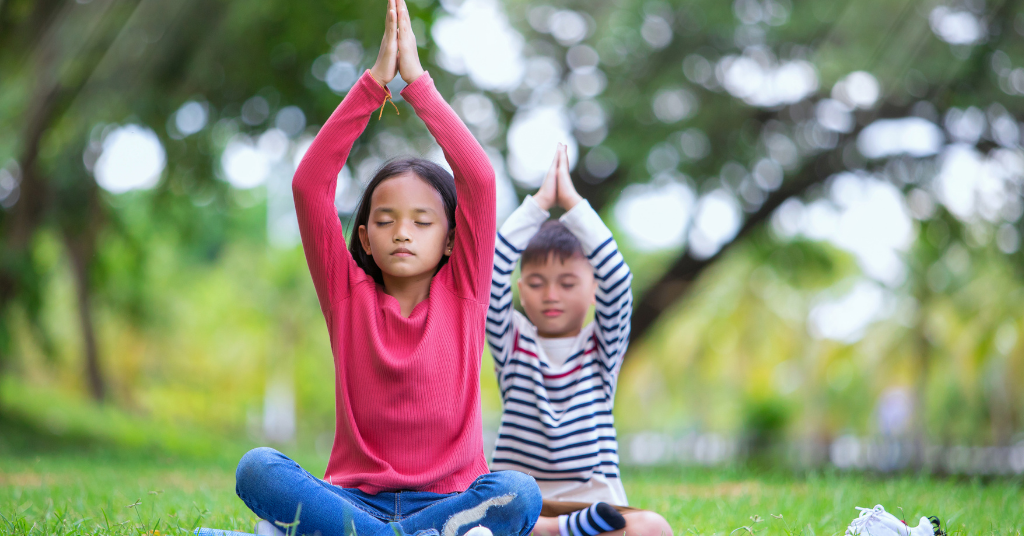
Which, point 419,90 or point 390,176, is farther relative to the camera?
point 390,176

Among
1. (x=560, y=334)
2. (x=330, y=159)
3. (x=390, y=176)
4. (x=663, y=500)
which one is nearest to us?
(x=330, y=159)

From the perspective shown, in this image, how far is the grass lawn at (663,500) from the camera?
9.35 ft

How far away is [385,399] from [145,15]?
633cm

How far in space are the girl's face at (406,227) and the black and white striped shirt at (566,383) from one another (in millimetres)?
535

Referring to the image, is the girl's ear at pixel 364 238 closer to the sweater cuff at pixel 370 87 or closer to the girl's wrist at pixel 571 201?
the sweater cuff at pixel 370 87

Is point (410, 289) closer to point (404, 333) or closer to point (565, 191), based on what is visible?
point (404, 333)

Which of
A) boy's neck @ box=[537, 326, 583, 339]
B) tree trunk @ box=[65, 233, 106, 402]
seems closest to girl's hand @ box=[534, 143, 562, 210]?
boy's neck @ box=[537, 326, 583, 339]

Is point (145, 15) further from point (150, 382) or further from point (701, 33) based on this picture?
point (150, 382)

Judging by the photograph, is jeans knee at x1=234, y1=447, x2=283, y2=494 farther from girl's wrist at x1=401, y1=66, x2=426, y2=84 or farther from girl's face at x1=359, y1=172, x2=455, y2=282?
girl's wrist at x1=401, y1=66, x2=426, y2=84

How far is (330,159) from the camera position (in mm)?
A: 2344

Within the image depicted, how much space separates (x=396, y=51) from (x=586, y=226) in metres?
0.95

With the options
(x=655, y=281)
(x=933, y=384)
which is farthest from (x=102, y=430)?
(x=933, y=384)

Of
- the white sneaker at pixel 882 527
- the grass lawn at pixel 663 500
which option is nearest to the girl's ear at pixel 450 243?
the grass lawn at pixel 663 500

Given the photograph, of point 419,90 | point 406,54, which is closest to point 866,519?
point 419,90
